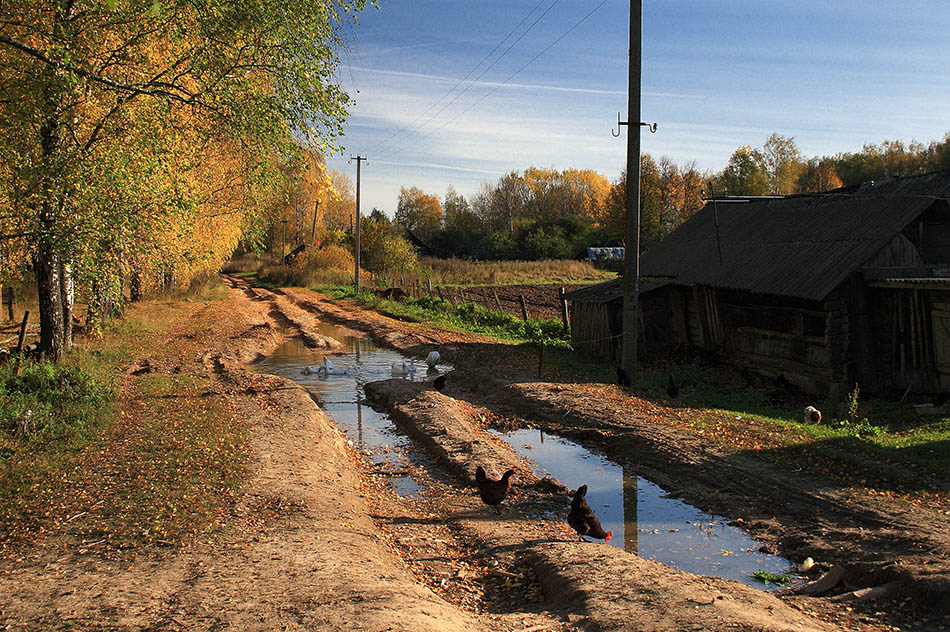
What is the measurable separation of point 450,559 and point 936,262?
1561 cm

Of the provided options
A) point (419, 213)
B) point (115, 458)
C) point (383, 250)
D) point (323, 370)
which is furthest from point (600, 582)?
point (419, 213)

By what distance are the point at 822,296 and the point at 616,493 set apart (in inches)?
334

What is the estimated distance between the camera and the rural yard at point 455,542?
5.85 meters

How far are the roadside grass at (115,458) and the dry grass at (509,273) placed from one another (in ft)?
133

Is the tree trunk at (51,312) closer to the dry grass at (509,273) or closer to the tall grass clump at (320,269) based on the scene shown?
the dry grass at (509,273)

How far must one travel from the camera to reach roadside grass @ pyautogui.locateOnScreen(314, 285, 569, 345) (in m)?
28.1

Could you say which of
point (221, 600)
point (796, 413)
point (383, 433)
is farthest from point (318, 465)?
point (796, 413)

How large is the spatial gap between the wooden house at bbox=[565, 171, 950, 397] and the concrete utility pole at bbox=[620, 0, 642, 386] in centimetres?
379

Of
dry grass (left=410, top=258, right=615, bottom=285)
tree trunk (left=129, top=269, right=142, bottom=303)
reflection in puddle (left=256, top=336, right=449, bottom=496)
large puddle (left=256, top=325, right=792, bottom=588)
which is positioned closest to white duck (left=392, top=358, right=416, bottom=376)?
reflection in puddle (left=256, top=336, right=449, bottom=496)

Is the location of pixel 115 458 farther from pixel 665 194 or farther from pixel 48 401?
pixel 665 194

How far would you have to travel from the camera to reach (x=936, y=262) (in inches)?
677

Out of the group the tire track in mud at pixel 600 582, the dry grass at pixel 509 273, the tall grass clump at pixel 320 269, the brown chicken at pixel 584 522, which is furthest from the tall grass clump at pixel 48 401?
the tall grass clump at pixel 320 269

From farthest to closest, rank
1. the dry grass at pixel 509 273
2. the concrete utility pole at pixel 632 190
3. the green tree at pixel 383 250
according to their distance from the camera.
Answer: the green tree at pixel 383 250, the dry grass at pixel 509 273, the concrete utility pole at pixel 632 190

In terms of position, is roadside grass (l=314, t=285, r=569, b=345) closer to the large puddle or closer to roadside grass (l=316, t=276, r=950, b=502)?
roadside grass (l=316, t=276, r=950, b=502)
